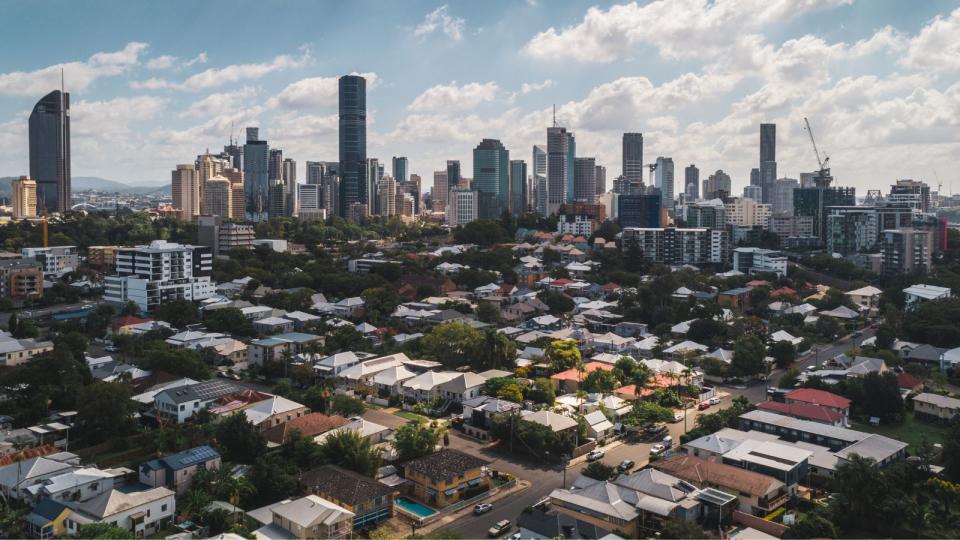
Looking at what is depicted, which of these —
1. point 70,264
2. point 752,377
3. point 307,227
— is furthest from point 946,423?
point 307,227

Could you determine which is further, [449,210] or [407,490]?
[449,210]

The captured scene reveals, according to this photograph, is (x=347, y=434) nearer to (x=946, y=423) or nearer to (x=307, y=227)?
(x=946, y=423)

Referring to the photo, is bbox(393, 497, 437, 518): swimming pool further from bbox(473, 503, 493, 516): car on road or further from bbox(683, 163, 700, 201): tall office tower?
bbox(683, 163, 700, 201): tall office tower

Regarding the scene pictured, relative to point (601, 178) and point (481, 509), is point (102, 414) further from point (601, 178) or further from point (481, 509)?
point (601, 178)

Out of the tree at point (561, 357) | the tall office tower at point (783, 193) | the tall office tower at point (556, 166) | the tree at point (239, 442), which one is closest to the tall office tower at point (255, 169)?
the tall office tower at point (556, 166)

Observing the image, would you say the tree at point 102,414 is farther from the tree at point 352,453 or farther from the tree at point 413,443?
the tree at point 413,443
